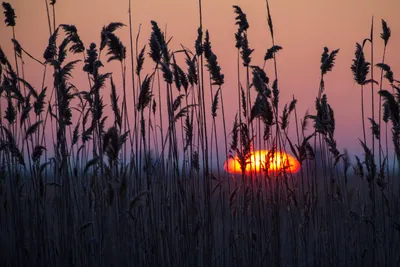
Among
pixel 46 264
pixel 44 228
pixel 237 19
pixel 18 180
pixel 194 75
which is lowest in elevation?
pixel 46 264

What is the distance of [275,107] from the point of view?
10.9ft

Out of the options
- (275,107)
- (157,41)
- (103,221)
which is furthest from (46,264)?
(275,107)

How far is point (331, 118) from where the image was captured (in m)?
3.37

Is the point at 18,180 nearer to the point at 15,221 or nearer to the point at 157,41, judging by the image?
the point at 15,221

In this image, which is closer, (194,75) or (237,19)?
(194,75)

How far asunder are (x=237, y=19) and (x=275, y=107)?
65cm

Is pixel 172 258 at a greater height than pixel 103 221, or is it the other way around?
pixel 103 221

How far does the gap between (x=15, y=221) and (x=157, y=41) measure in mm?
1565

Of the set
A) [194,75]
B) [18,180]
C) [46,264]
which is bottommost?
[46,264]

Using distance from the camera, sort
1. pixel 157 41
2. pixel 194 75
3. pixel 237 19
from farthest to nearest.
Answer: pixel 237 19, pixel 194 75, pixel 157 41

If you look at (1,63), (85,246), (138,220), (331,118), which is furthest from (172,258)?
(1,63)

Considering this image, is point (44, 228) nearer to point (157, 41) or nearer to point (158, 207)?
point (158, 207)

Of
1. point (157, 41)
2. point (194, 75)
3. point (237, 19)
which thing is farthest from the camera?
point (237, 19)

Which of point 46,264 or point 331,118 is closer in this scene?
point 46,264
